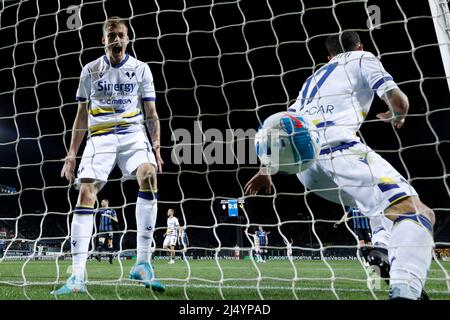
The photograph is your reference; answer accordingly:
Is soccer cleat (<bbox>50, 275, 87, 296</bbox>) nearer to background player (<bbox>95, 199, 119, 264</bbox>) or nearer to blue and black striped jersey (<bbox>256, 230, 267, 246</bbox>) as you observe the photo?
background player (<bbox>95, 199, 119, 264</bbox>)

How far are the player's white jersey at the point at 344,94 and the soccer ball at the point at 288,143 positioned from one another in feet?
0.35

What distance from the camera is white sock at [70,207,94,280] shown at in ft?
9.87

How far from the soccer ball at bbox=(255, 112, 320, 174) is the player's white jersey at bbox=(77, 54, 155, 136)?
123cm

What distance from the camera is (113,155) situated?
10.9 feet

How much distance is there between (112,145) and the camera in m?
3.32

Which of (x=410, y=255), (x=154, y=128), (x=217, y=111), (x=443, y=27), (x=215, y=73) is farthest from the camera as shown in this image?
(x=217, y=111)

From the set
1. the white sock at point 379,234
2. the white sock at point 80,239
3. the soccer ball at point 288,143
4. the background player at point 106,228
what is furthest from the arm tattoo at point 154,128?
the background player at point 106,228

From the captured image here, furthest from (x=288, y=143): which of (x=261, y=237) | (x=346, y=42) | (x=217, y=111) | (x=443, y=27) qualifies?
(x=261, y=237)

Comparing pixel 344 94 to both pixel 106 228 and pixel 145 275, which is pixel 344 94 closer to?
pixel 145 275

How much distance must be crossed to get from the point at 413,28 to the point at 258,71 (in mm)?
3374

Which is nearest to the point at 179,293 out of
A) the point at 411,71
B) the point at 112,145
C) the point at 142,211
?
the point at 142,211

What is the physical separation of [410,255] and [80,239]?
2.25m

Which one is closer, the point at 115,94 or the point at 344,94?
the point at 344,94
